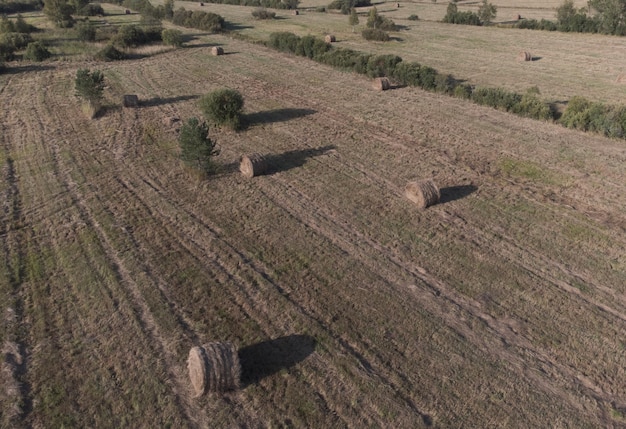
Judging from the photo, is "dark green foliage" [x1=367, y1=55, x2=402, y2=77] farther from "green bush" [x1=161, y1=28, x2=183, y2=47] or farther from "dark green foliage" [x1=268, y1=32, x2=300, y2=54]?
"green bush" [x1=161, y1=28, x2=183, y2=47]

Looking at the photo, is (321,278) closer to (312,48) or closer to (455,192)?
(455,192)

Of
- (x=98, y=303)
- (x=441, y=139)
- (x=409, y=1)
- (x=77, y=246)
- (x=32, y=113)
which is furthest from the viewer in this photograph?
(x=409, y=1)

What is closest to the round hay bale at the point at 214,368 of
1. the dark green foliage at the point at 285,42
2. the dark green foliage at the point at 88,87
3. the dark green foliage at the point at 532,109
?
the dark green foliage at the point at 88,87

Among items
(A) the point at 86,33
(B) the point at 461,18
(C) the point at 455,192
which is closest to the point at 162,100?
(C) the point at 455,192

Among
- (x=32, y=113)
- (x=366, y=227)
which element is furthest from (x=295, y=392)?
(x=32, y=113)

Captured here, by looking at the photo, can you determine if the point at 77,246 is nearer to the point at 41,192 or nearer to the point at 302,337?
the point at 41,192

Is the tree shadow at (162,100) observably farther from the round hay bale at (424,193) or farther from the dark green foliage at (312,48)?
the round hay bale at (424,193)

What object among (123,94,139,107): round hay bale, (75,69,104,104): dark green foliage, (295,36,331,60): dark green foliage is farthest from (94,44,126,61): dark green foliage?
(295,36,331,60): dark green foliage
